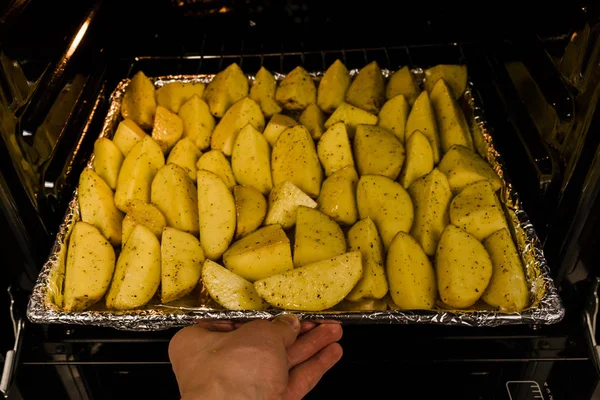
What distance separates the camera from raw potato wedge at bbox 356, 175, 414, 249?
142 cm

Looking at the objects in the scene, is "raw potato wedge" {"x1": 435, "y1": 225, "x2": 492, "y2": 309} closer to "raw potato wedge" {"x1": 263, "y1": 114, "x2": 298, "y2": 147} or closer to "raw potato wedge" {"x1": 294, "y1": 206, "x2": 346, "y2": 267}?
"raw potato wedge" {"x1": 294, "y1": 206, "x2": 346, "y2": 267}

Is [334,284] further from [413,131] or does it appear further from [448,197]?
[413,131]

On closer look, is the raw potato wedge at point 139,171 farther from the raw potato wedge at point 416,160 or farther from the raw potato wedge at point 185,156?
the raw potato wedge at point 416,160

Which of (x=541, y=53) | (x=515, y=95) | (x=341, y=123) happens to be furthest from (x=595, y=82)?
(x=341, y=123)

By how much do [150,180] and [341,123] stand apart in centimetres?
59

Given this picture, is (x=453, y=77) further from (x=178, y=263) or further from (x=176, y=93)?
(x=178, y=263)

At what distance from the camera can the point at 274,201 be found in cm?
149

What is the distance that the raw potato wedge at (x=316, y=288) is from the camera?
4.22 ft

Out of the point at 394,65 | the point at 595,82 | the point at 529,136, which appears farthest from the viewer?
the point at 394,65

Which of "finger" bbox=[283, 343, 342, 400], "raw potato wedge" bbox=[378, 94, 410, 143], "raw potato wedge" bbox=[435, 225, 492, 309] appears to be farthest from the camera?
"raw potato wedge" bbox=[378, 94, 410, 143]

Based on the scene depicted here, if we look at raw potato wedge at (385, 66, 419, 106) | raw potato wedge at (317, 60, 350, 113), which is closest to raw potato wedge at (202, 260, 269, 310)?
raw potato wedge at (317, 60, 350, 113)

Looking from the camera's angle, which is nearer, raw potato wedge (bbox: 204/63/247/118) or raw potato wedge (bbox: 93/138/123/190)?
raw potato wedge (bbox: 93/138/123/190)

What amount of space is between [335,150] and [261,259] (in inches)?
16.9

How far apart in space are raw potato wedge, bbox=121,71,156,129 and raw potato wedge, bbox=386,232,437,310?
0.95 m
